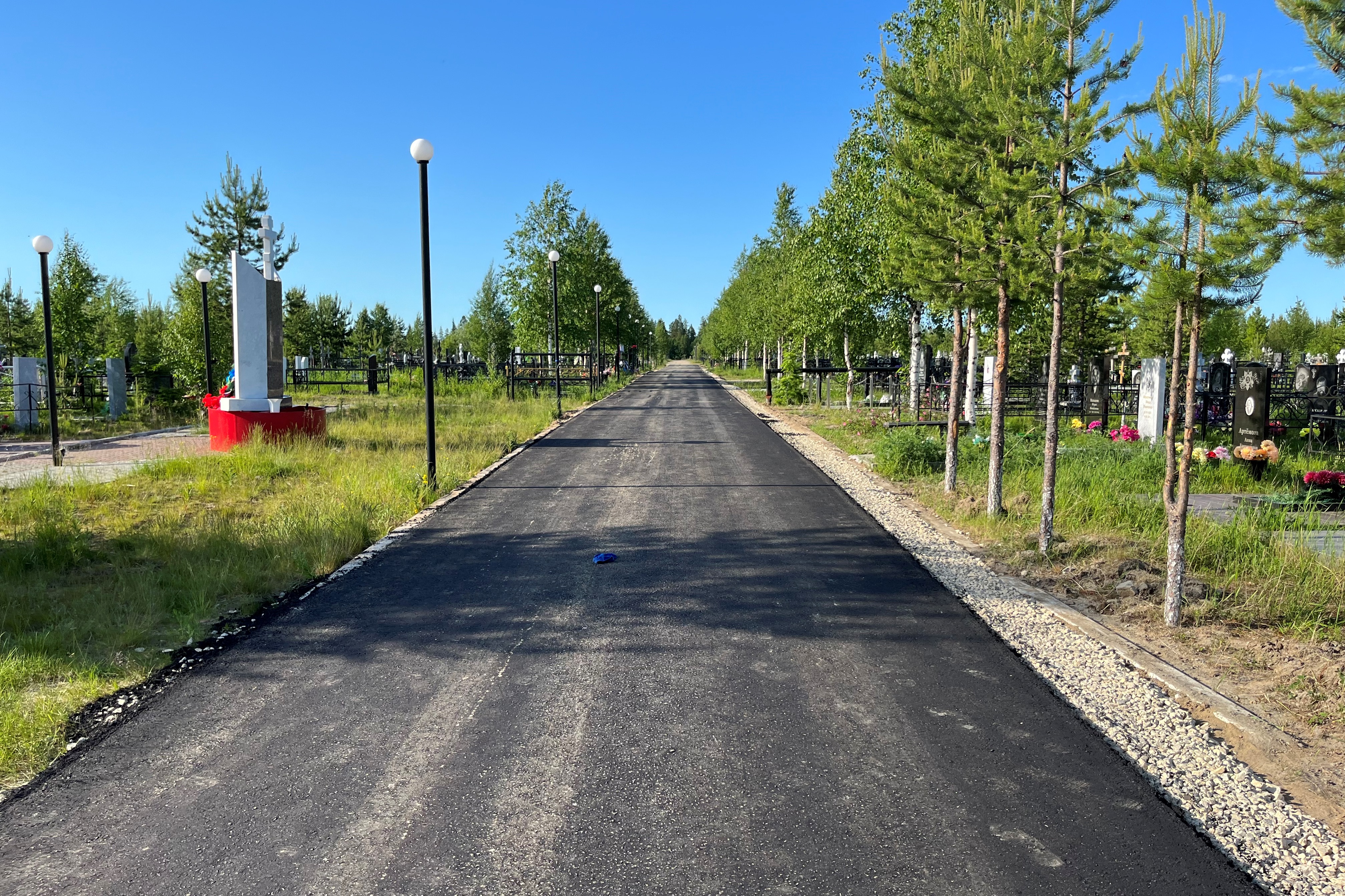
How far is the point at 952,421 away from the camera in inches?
429

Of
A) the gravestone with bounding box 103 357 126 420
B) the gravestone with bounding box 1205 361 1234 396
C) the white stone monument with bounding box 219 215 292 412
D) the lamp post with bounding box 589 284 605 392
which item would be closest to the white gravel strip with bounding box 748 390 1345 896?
the white stone monument with bounding box 219 215 292 412

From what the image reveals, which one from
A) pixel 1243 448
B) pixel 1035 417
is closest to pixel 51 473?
pixel 1243 448

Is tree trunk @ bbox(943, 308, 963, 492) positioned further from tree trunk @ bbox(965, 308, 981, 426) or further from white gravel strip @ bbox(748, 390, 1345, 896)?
white gravel strip @ bbox(748, 390, 1345, 896)

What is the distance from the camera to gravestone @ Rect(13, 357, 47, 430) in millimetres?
19484

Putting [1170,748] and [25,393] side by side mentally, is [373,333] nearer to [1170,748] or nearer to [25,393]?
[25,393]

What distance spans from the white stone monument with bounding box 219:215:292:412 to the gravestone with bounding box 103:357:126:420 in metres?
8.78

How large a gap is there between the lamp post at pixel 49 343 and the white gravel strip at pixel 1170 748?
47.7 ft

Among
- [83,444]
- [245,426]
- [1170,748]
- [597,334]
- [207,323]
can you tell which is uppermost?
[597,334]

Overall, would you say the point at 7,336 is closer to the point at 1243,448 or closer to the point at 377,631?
the point at 377,631

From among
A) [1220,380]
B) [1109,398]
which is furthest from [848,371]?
[1220,380]

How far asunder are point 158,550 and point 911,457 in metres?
10.5

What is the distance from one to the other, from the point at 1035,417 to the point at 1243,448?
937cm

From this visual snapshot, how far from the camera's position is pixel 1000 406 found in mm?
9305

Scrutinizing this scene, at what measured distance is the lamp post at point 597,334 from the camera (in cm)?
3553
